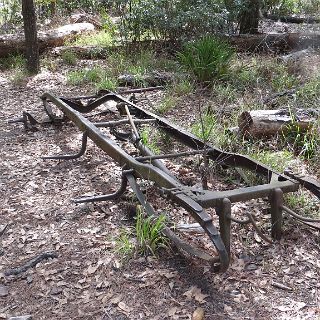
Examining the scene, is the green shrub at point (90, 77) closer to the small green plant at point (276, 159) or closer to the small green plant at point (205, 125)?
the small green plant at point (205, 125)

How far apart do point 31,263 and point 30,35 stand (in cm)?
627

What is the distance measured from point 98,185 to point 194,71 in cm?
361

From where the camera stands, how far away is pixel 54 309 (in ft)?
9.73

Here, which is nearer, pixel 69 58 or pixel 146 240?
pixel 146 240

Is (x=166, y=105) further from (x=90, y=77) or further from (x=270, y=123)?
(x=90, y=77)

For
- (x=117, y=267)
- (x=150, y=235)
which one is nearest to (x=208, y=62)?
(x=150, y=235)

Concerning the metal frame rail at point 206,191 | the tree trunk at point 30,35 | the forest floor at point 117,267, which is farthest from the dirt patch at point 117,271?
the tree trunk at point 30,35

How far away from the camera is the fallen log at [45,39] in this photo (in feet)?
32.2

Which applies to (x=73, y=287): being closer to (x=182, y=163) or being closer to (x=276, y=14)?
(x=182, y=163)

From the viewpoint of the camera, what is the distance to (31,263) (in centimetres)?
340

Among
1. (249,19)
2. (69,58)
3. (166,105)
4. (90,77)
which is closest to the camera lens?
(166,105)

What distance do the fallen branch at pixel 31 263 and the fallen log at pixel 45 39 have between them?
24.0ft

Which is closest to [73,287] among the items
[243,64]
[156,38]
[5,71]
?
[243,64]

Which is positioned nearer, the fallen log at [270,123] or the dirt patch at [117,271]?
the dirt patch at [117,271]
